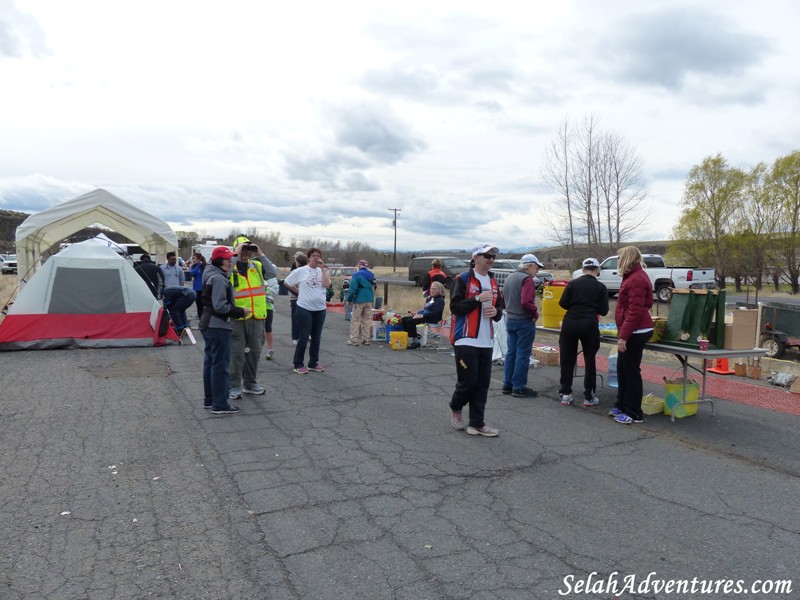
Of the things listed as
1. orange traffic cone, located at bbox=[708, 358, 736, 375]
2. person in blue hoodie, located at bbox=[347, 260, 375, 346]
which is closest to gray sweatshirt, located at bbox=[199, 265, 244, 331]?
person in blue hoodie, located at bbox=[347, 260, 375, 346]

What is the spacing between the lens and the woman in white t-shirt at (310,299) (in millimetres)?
8500

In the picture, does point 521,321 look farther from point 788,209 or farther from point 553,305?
point 788,209

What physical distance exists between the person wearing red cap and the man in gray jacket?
11.3 ft

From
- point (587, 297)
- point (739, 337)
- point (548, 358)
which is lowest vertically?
point (548, 358)

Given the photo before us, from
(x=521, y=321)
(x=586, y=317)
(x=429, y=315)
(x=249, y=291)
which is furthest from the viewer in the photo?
(x=429, y=315)

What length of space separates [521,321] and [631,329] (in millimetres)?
1618

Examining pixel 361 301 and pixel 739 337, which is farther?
pixel 361 301

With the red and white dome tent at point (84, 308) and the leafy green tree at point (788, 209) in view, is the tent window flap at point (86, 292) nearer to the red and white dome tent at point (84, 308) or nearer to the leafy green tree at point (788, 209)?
the red and white dome tent at point (84, 308)

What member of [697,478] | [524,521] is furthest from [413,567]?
[697,478]

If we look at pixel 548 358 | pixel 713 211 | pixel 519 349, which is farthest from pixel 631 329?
pixel 713 211

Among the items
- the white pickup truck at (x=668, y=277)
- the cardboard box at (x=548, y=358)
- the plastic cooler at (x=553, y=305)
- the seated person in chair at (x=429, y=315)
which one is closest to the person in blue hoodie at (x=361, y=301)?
the seated person in chair at (x=429, y=315)

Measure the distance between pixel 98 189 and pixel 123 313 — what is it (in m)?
4.58

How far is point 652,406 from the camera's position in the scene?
268 inches

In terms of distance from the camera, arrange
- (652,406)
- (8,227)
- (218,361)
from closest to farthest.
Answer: (218,361) → (652,406) → (8,227)
